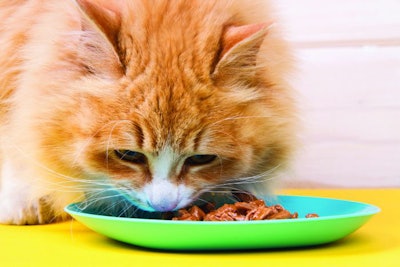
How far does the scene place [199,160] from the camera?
4.64 feet

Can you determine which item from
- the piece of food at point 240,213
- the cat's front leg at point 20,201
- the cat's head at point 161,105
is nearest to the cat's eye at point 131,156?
the cat's head at point 161,105

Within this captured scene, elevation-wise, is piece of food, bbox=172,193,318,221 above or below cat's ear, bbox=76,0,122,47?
below

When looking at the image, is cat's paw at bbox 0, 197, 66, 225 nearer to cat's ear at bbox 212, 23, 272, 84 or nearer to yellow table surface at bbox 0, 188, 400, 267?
yellow table surface at bbox 0, 188, 400, 267

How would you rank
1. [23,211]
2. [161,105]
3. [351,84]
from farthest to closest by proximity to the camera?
[351,84]
[23,211]
[161,105]

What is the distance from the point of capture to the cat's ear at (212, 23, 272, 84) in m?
1.34

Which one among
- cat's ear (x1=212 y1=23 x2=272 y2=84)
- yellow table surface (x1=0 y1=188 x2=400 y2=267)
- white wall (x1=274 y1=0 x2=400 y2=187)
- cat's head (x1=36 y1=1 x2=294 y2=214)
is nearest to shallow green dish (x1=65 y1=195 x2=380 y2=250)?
yellow table surface (x1=0 y1=188 x2=400 y2=267)

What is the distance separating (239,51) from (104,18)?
29 cm

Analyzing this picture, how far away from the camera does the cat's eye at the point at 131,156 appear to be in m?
1.37

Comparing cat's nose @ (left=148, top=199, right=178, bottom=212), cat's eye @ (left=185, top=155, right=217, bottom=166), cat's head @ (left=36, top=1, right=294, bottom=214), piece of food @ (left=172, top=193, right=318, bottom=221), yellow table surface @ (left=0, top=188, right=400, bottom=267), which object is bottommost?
yellow table surface @ (left=0, top=188, right=400, bottom=267)

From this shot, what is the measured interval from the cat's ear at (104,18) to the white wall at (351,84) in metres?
1.34

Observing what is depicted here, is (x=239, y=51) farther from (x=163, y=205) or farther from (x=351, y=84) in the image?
(x=351, y=84)

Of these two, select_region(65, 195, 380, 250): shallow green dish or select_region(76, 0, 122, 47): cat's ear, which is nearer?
select_region(65, 195, 380, 250): shallow green dish

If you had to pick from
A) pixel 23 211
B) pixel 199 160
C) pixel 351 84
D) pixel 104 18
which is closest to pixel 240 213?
pixel 199 160

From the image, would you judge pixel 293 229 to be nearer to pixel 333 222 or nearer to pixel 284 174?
pixel 333 222
